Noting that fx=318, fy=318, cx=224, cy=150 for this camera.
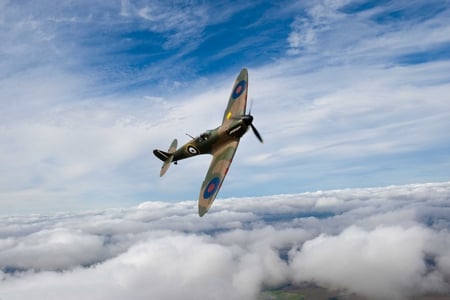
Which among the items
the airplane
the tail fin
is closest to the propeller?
the airplane

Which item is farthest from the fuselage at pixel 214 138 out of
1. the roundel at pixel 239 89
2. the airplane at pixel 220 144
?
the roundel at pixel 239 89

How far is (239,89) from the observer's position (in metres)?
41.7

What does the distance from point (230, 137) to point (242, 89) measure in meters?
8.62

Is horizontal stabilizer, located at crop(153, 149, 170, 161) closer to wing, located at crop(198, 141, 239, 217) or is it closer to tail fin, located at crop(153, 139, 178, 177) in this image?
tail fin, located at crop(153, 139, 178, 177)

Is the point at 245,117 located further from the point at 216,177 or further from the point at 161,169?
the point at 161,169

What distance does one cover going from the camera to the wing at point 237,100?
38.6 meters

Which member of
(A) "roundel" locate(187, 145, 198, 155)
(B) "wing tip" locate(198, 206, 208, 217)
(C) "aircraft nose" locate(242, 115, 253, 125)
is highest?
(C) "aircraft nose" locate(242, 115, 253, 125)

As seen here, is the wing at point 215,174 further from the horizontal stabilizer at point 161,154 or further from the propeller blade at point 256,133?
the horizontal stabilizer at point 161,154

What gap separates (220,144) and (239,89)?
908 centimetres

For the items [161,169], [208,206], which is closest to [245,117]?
[208,206]

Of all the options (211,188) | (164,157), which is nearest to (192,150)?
(164,157)

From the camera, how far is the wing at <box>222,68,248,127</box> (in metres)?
38.6

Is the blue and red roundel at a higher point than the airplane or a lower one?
lower

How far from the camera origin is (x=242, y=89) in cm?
4134
